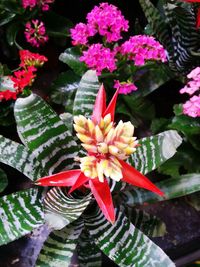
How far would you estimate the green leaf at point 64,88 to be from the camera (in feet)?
3.48

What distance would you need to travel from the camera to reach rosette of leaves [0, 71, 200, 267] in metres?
0.72

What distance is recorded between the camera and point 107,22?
960 mm

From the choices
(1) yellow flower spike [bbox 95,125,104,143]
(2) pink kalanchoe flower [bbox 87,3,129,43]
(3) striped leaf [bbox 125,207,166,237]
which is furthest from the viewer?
(2) pink kalanchoe flower [bbox 87,3,129,43]

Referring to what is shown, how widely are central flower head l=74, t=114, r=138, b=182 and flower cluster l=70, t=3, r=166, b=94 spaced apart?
423mm

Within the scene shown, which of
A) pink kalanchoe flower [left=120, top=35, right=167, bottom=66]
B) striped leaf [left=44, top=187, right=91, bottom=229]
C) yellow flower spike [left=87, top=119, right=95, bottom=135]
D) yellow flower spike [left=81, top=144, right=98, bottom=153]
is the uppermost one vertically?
yellow flower spike [left=87, top=119, right=95, bottom=135]

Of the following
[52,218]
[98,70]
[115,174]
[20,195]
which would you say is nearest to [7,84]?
[98,70]

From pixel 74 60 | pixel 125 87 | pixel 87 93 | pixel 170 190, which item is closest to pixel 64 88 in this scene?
Answer: pixel 74 60

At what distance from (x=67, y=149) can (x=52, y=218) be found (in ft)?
0.51

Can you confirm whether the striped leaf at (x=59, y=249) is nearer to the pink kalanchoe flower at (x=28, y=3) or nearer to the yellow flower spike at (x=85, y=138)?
the yellow flower spike at (x=85, y=138)

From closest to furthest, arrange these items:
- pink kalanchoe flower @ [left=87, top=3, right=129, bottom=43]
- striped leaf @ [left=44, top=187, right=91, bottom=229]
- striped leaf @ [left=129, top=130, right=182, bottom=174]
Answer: striped leaf @ [left=44, top=187, right=91, bottom=229]
striped leaf @ [left=129, top=130, right=182, bottom=174]
pink kalanchoe flower @ [left=87, top=3, right=129, bottom=43]

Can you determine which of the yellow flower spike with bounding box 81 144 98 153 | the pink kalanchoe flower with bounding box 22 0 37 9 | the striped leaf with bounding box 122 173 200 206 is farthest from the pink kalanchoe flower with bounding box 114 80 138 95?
the yellow flower spike with bounding box 81 144 98 153

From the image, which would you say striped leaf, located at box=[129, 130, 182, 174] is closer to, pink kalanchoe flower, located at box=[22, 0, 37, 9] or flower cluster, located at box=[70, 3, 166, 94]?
flower cluster, located at box=[70, 3, 166, 94]

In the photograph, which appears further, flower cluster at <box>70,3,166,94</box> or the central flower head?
flower cluster at <box>70,3,166,94</box>

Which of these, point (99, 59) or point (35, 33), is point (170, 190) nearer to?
point (99, 59)
